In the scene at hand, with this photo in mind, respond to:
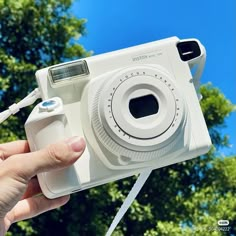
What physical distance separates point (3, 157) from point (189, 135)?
1.11 feet

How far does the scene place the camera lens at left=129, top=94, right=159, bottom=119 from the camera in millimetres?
830

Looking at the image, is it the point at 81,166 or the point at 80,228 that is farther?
the point at 80,228

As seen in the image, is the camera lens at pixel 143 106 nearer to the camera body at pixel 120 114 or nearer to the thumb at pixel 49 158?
the camera body at pixel 120 114

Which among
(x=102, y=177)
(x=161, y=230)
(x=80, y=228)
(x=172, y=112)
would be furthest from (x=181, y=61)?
(x=80, y=228)

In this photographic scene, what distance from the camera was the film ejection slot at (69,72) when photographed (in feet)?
2.83

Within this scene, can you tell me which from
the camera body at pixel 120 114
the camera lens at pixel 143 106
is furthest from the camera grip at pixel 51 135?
the camera lens at pixel 143 106

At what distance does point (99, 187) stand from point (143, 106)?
2.17 metres

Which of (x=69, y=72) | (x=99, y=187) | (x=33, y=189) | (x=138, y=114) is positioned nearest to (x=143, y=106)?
(x=138, y=114)

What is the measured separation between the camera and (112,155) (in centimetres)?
83

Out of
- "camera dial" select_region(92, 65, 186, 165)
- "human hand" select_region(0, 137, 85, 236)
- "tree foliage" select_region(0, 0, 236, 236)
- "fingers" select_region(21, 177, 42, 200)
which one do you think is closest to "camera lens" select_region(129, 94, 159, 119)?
"camera dial" select_region(92, 65, 186, 165)

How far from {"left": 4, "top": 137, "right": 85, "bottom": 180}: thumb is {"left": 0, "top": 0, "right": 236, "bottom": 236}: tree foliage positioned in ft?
6.84

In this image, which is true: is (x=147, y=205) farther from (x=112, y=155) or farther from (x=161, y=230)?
(x=112, y=155)

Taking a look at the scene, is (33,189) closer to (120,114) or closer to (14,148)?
(14,148)

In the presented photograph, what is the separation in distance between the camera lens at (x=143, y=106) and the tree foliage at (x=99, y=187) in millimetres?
2064
